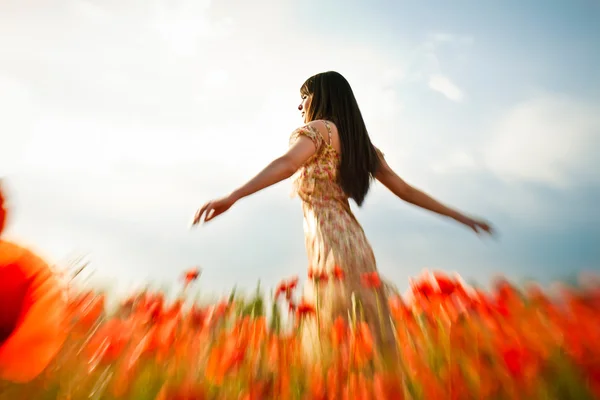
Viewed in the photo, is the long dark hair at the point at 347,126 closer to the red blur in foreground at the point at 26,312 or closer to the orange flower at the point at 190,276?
the orange flower at the point at 190,276

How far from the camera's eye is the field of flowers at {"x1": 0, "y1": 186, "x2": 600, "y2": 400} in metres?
0.28

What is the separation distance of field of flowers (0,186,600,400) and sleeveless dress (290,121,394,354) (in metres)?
0.42

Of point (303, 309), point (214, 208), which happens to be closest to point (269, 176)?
point (214, 208)

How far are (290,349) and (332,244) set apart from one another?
3.09 ft

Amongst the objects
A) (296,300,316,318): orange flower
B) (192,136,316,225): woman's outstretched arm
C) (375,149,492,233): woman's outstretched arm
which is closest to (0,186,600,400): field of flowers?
(296,300,316,318): orange flower

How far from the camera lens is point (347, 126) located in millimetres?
2760

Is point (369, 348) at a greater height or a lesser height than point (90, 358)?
greater

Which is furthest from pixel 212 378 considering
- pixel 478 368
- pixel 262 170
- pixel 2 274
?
pixel 262 170

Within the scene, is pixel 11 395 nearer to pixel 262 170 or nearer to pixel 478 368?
pixel 478 368

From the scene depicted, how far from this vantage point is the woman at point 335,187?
6.97 ft

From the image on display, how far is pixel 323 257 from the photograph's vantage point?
238 centimetres

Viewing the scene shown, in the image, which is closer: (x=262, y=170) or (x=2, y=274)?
(x=2, y=274)

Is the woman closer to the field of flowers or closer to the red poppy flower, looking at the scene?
the red poppy flower

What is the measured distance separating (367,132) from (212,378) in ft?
6.64
